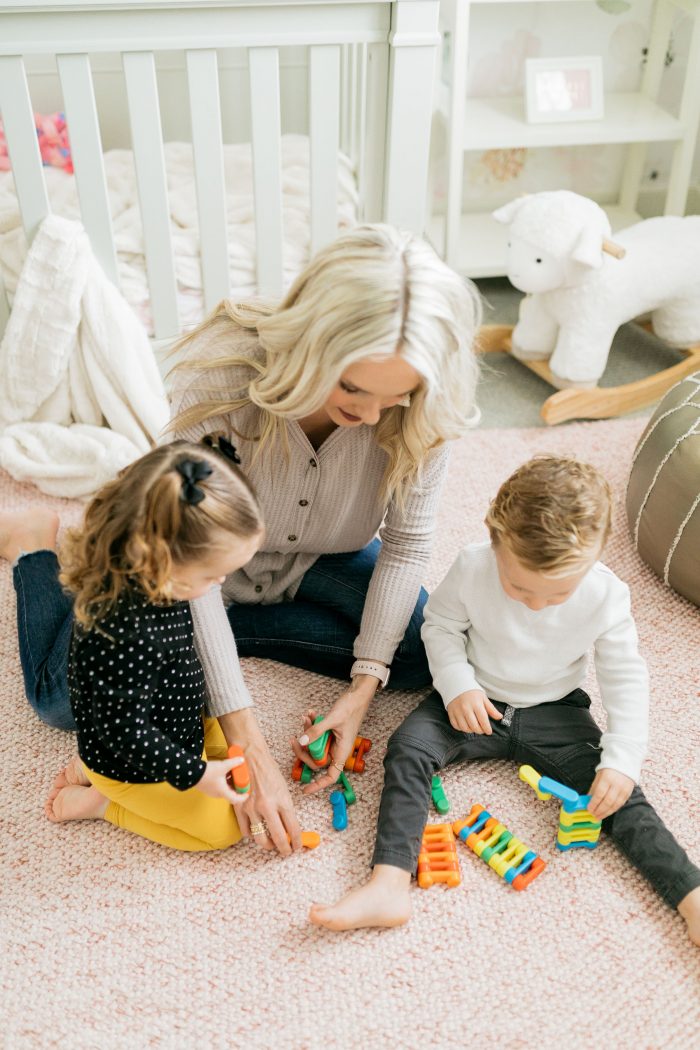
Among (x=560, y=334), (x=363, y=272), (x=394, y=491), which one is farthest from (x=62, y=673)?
(x=560, y=334)

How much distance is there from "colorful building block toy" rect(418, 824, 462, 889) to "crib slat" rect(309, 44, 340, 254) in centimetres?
109

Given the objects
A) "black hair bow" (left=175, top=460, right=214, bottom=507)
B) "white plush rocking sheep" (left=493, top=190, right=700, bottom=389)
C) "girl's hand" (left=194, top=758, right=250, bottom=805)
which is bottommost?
"girl's hand" (left=194, top=758, right=250, bottom=805)

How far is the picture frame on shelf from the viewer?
2209 mm

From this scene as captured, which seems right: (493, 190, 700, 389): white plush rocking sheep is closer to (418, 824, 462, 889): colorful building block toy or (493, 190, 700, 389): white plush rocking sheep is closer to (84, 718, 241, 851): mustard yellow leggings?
(418, 824, 462, 889): colorful building block toy

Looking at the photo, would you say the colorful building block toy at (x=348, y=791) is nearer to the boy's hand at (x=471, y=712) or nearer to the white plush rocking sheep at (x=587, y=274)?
the boy's hand at (x=471, y=712)

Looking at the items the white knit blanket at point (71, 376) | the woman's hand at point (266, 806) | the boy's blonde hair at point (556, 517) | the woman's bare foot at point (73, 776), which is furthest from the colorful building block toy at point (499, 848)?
the white knit blanket at point (71, 376)

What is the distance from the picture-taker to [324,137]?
1708mm

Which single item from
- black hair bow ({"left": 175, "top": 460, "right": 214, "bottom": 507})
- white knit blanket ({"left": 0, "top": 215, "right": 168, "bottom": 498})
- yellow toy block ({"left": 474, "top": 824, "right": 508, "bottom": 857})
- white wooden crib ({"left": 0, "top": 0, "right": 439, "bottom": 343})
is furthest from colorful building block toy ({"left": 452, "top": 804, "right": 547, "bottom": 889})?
white wooden crib ({"left": 0, "top": 0, "right": 439, "bottom": 343})

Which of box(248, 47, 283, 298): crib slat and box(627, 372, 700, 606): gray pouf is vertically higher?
box(248, 47, 283, 298): crib slat

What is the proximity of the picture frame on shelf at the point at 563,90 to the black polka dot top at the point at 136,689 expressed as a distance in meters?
1.64

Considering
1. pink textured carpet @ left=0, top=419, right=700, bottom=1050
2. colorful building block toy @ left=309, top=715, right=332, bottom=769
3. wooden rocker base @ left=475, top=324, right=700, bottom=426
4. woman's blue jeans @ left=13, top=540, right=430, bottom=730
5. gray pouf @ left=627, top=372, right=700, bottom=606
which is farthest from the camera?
wooden rocker base @ left=475, top=324, right=700, bottom=426

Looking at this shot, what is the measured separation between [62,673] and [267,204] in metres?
0.93

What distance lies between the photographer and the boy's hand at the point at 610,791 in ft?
3.87

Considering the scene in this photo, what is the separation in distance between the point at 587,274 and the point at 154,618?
129cm
